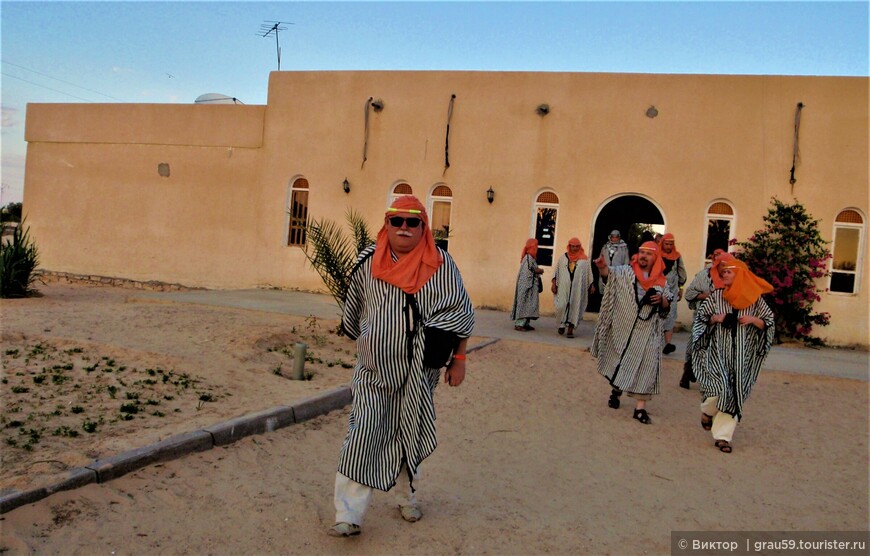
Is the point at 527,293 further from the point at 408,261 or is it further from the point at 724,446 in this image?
the point at 408,261

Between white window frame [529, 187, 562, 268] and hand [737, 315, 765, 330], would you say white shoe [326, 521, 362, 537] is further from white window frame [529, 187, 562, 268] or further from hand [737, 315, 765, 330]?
white window frame [529, 187, 562, 268]

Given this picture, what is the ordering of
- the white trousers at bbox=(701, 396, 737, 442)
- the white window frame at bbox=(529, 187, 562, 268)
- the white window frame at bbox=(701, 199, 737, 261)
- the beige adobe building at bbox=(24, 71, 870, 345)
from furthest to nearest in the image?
the white window frame at bbox=(529, 187, 562, 268) < the white window frame at bbox=(701, 199, 737, 261) < the beige adobe building at bbox=(24, 71, 870, 345) < the white trousers at bbox=(701, 396, 737, 442)

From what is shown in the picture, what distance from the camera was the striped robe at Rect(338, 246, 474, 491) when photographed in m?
3.47

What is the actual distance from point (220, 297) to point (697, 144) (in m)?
8.72

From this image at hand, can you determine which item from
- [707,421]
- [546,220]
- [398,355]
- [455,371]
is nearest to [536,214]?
[546,220]

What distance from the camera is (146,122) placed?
15.8 m

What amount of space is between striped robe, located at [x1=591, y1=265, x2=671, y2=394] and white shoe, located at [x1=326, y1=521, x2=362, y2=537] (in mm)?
3503

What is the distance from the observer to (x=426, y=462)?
4.93 meters

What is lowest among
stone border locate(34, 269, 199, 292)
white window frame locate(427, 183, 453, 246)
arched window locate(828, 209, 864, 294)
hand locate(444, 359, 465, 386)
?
stone border locate(34, 269, 199, 292)

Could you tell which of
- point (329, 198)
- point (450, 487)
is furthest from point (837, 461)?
point (329, 198)

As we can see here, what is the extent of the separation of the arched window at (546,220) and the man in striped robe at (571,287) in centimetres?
258

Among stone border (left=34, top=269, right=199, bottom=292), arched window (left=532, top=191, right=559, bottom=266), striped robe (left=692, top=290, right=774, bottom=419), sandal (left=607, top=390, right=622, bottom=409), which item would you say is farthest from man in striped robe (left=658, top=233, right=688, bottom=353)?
stone border (left=34, top=269, right=199, bottom=292)

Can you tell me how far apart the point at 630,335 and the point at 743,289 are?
3.66 feet

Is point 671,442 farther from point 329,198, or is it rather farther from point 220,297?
point 329,198
